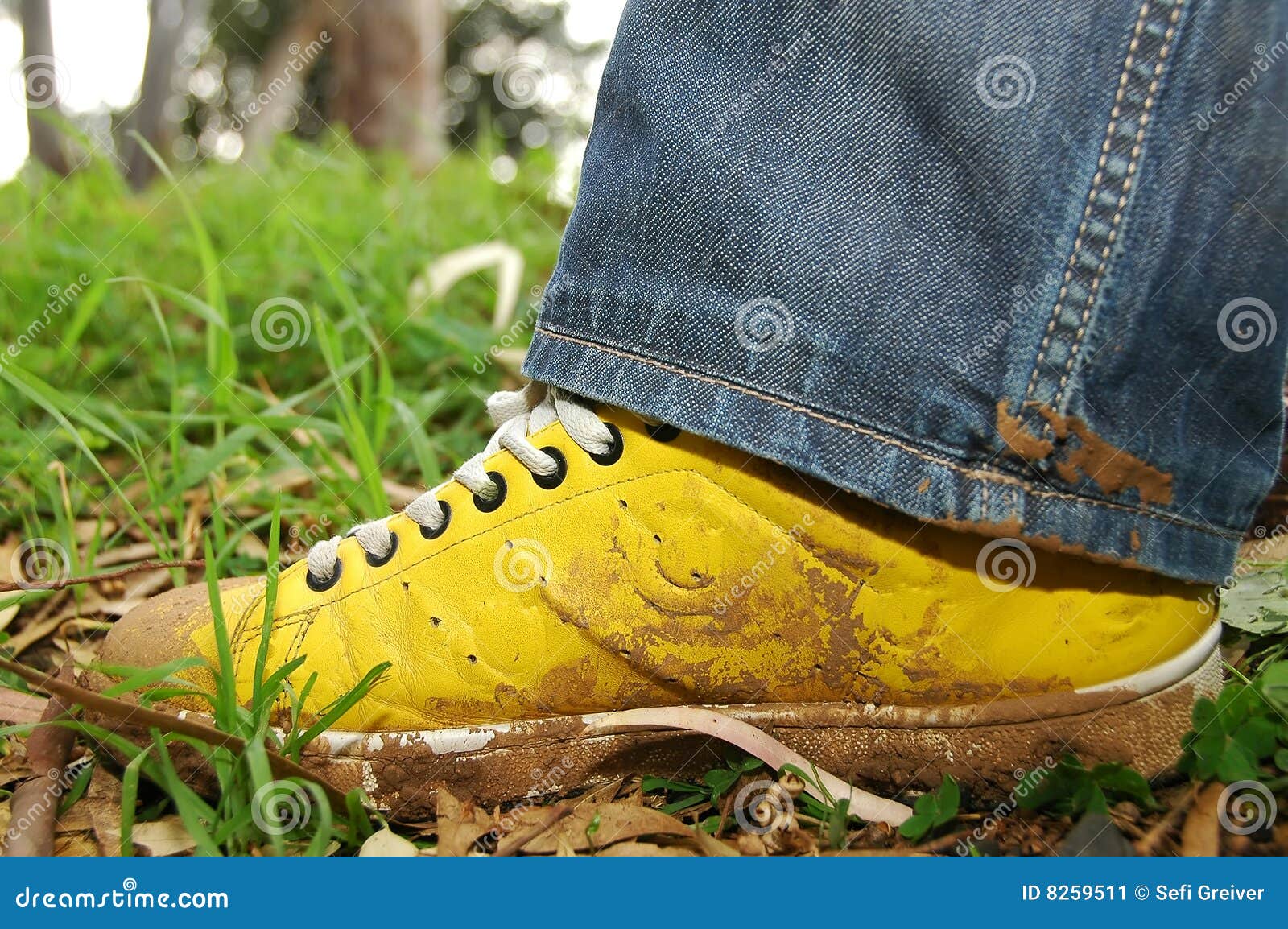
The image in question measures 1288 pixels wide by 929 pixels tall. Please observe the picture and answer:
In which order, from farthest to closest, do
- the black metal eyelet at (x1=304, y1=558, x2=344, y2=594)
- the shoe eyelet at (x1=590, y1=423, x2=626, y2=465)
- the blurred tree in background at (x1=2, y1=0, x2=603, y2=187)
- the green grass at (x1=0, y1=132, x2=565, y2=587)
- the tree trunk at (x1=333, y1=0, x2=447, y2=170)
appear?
the tree trunk at (x1=333, y1=0, x2=447, y2=170) < the blurred tree in background at (x1=2, y1=0, x2=603, y2=187) < the green grass at (x1=0, y1=132, x2=565, y2=587) < the black metal eyelet at (x1=304, y1=558, x2=344, y2=594) < the shoe eyelet at (x1=590, y1=423, x2=626, y2=465)

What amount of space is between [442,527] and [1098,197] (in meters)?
0.86

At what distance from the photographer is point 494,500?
45.1 inches

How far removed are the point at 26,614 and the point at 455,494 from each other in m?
0.96

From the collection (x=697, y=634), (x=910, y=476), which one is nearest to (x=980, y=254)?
(x=910, y=476)

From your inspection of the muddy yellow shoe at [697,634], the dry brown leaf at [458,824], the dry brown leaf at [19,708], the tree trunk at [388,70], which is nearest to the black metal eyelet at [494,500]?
the muddy yellow shoe at [697,634]

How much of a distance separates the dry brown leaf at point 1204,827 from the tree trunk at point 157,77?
8.87 m

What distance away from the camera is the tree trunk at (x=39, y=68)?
4.61 meters

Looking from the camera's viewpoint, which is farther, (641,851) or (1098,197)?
(641,851)

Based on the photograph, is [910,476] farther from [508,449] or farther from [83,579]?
[83,579]

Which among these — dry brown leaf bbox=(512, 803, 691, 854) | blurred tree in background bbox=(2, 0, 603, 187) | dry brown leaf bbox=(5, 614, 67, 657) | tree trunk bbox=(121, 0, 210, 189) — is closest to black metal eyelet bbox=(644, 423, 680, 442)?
dry brown leaf bbox=(512, 803, 691, 854)

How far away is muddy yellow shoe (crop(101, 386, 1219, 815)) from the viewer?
104 centimetres

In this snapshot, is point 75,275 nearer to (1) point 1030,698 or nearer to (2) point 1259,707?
(1) point 1030,698

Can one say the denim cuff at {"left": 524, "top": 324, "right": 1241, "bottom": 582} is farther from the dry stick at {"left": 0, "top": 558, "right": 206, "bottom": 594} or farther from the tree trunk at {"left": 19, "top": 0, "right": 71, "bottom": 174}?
the tree trunk at {"left": 19, "top": 0, "right": 71, "bottom": 174}

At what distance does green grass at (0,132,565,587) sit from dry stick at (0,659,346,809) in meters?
0.54
